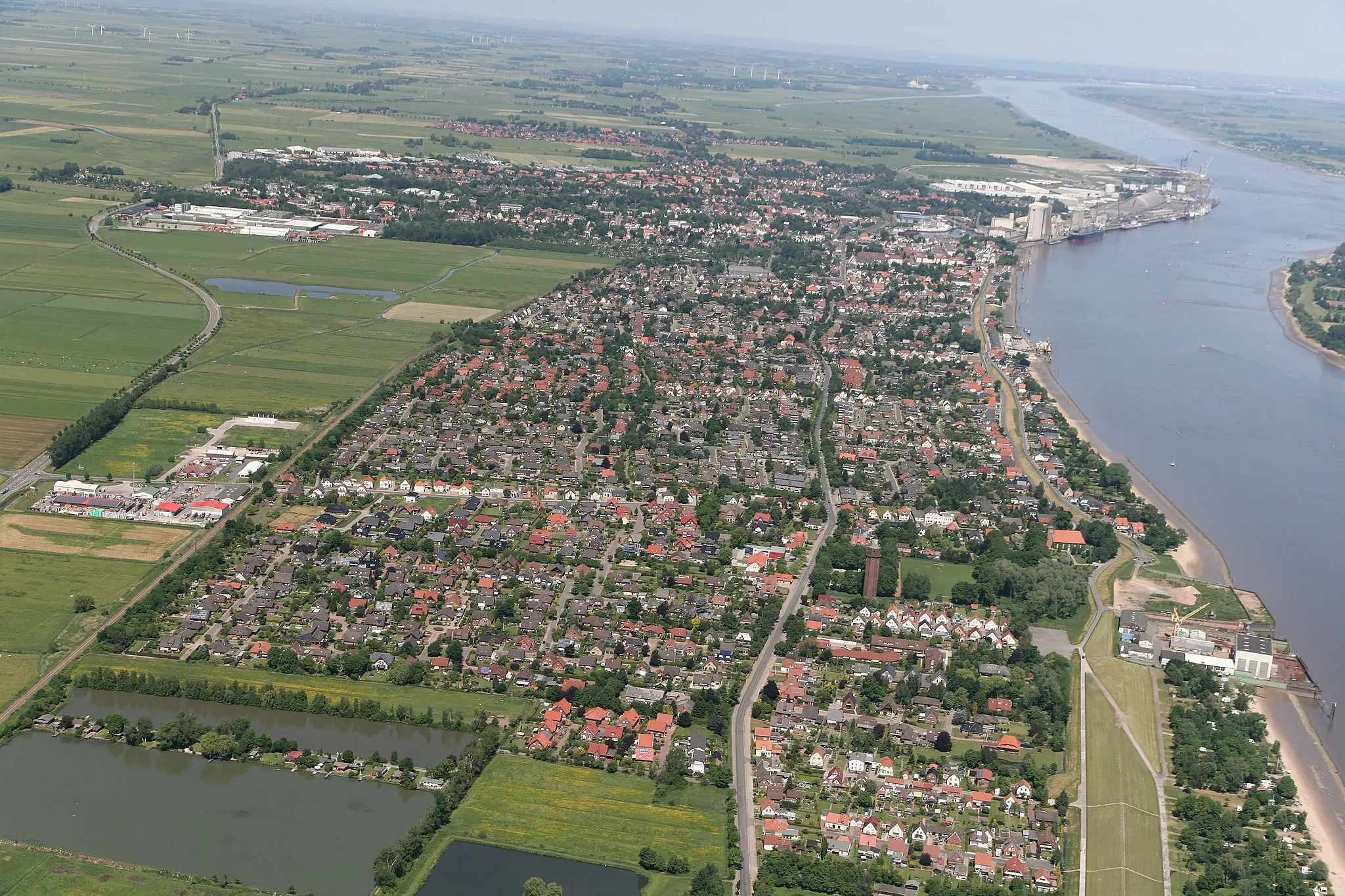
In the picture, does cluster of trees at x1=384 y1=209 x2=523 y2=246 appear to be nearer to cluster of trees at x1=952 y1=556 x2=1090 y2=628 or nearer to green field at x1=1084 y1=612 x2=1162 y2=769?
cluster of trees at x1=952 y1=556 x2=1090 y2=628

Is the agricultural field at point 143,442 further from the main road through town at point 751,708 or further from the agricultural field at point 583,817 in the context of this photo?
the main road through town at point 751,708

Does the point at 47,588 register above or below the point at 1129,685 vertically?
above

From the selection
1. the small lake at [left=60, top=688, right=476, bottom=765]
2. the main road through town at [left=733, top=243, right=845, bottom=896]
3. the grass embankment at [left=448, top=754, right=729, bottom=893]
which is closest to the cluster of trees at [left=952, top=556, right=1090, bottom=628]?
the main road through town at [left=733, top=243, right=845, bottom=896]

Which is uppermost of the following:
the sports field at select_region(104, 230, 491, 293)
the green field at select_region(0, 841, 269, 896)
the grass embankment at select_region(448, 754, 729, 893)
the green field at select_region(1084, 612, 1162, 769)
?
the sports field at select_region(104, 230, 491, 293)

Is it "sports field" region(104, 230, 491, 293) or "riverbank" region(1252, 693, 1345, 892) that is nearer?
"riverbank" region(1252, 693, 1345, 892)

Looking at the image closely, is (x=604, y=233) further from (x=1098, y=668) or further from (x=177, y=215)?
(x=1098, y=668)

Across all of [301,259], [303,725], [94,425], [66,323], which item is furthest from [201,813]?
[301,259]

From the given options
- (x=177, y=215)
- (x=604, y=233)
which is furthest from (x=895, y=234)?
(x=177, y=215)

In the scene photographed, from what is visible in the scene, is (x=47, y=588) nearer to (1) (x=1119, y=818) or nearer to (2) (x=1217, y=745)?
(1) (x=1119, y=818)
